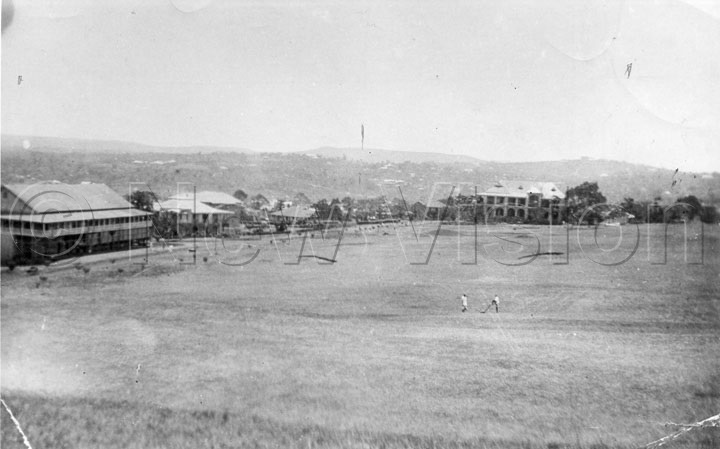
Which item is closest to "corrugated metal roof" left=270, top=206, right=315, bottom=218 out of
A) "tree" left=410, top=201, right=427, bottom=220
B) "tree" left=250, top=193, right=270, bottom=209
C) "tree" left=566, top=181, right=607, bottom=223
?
"tree" left=250, top=193, right=270, bottom=209

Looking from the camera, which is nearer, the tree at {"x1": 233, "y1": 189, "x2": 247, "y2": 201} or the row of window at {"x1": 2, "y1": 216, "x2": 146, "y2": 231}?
the tree at {"x1": 233, "y1": 189, "x2": 247, "y2": 201}

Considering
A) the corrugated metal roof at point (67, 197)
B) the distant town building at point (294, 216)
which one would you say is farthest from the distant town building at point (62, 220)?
the distant town building at point (294, 216)

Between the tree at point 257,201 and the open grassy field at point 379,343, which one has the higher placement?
the tree at point 257,201

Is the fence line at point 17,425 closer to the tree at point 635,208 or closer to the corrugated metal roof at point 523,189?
the corrugated metal roof at point 523,189

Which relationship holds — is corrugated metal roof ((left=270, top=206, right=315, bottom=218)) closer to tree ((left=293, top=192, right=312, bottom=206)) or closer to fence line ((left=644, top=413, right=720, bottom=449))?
tree ((left=293, top=192, right=312, bottom=206))

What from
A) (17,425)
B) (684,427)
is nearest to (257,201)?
(17,425)

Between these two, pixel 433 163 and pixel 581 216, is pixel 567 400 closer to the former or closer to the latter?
pixel 581 216

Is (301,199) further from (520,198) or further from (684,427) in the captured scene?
(684,427)
